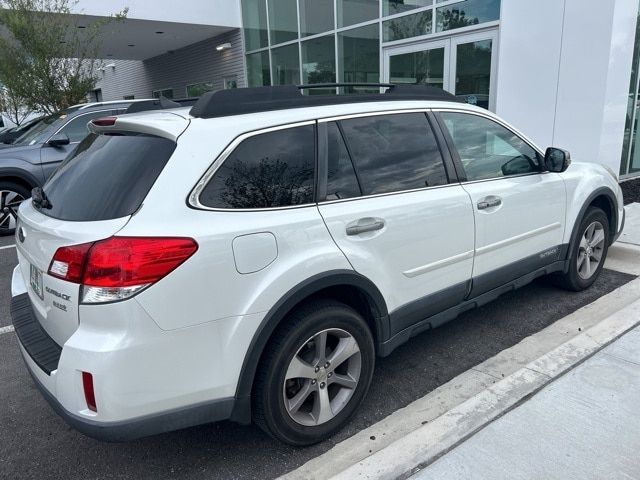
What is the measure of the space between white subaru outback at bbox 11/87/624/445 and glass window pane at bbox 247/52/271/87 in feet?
36.1

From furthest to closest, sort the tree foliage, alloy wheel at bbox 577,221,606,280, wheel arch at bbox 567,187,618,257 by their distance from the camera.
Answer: the tree foliage < alloy wheel at bbox 577,221,606,280 < wheel arch at bbox 567,187,618,257

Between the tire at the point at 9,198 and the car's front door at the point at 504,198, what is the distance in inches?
242

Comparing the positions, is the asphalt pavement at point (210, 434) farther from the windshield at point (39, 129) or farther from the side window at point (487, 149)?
the windshield at point (39, 129)

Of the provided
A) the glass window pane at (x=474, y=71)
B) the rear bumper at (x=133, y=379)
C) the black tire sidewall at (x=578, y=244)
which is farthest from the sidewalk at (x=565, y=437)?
the glass window pane at (x=474, y=71)

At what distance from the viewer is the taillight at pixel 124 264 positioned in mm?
1988

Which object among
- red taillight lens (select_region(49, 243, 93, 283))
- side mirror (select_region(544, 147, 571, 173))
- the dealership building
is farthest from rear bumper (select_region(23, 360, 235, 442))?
the dealership building

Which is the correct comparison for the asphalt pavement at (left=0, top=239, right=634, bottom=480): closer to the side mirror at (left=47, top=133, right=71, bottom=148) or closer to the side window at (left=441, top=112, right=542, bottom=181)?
the side window at (left=441, top=112, right=542, bottom=181)

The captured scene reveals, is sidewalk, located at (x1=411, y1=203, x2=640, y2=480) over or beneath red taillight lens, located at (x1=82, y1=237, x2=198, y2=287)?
beneath

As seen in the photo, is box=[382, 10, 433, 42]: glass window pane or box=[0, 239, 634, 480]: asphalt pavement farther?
box=[382, 10, 433, 42]: glass window pane

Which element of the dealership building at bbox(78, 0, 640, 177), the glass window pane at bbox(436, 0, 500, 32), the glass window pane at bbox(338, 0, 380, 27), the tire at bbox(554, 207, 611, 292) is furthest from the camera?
the glass window pane at bbox(338, 0, 380, 27)

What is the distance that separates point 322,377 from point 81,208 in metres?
1.38

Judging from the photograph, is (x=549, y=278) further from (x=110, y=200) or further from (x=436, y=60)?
(x=436, y=60)

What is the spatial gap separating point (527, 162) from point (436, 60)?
585cm

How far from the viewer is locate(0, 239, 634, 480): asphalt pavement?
2523 millimetres
